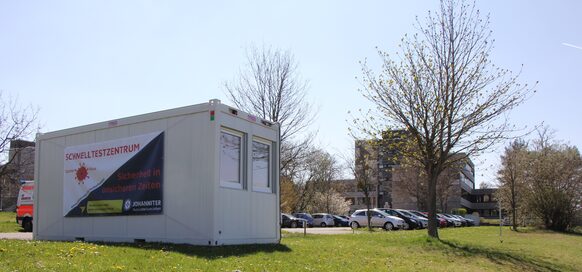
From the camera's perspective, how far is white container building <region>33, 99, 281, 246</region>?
11.4m

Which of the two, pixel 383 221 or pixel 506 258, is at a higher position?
pixel 506 258

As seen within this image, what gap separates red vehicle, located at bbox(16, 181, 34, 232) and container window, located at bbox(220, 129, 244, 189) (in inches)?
678

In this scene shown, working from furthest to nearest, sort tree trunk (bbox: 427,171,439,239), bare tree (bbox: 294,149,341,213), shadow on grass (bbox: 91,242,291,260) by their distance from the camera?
1. bare tree (bbox: 294,149,341,213)
2. tree trunk (bbox: 427,171,439,239)
3. shadow on grass (bbox: 91,242,291,260)

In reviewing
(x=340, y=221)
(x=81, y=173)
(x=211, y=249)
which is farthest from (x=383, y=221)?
(x=211, y=249)

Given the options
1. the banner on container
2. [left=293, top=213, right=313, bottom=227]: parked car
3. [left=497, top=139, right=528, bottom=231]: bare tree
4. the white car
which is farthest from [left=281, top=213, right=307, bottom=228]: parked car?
the banner on container

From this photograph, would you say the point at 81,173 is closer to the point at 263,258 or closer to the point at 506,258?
the point at 263,258

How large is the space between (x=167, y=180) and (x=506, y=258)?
9591mm

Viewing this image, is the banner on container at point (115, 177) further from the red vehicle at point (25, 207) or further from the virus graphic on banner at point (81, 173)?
the red vehicle at point (25, 207)

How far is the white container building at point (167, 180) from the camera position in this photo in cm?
1145

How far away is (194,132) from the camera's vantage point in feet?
38.3

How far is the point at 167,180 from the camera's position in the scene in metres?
12.0

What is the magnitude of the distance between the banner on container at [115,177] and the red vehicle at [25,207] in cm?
1328

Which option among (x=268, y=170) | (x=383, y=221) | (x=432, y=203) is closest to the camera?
(x=268, y=170)

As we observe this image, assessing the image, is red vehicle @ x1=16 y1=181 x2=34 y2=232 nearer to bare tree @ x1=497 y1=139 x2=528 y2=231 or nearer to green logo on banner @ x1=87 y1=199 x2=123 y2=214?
green logo on banner @ x1=87 y1=199 x2=123 y2=214
